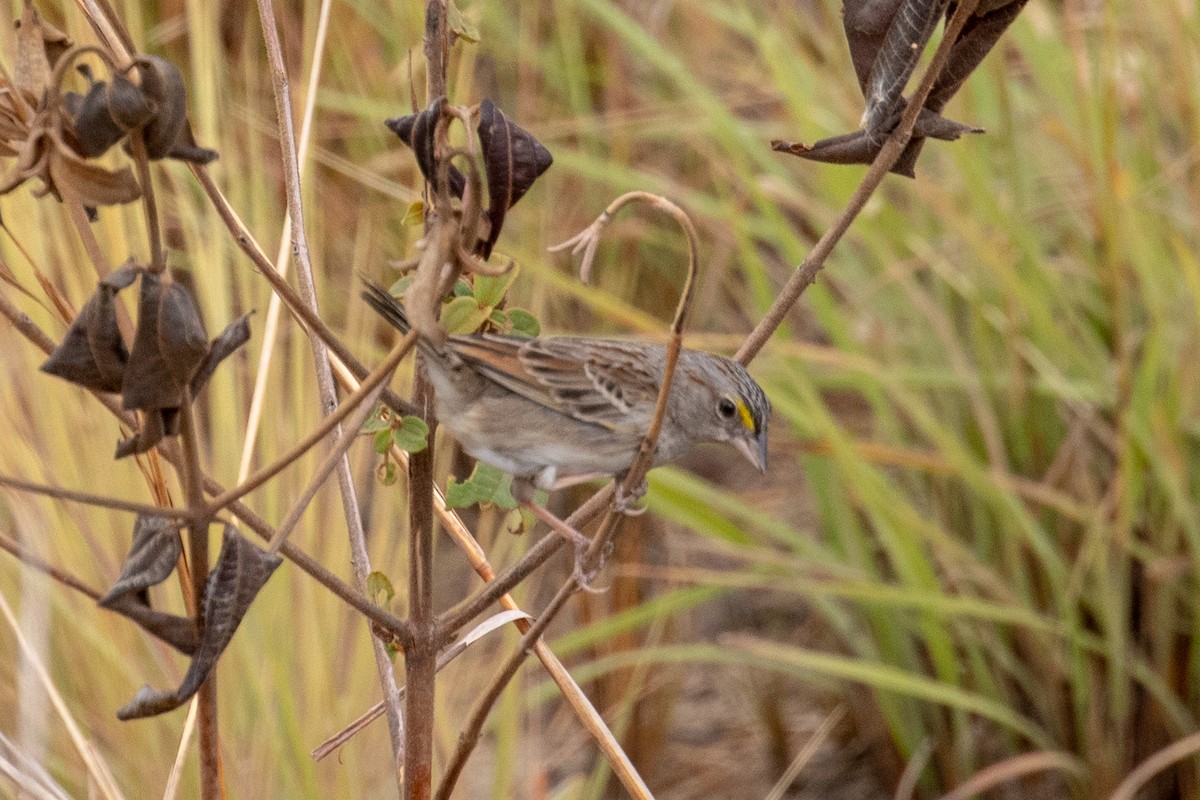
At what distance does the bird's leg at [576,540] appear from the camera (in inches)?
46.6

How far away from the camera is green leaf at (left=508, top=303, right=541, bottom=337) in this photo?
1.18m

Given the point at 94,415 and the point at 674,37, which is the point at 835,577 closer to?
the point at 94,415

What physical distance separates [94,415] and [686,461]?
211cm

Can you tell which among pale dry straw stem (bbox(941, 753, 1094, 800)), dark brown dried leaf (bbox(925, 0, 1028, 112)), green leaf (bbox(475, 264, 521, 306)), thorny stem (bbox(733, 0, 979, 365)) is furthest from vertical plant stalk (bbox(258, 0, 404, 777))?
pale dry straw stem (bbox(941, 753, 1094, 800))

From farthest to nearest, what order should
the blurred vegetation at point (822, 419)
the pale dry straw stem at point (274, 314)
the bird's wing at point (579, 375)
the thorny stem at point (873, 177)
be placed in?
the blurred vegetation at point (822, 419) → the bird's wing at point (579, 375) → the pale dry straw stem at point (274, 314) → the thorny stem at point (873, 177)

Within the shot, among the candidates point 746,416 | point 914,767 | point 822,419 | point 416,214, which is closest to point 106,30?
point 416,214

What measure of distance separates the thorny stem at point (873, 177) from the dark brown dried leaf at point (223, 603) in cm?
42

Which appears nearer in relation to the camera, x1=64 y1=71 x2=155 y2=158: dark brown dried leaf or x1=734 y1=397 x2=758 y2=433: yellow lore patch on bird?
x1=64 y1=71 x2=155 y2=158: dark brown dried leaf

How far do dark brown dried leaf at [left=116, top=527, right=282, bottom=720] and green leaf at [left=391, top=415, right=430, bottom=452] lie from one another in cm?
16

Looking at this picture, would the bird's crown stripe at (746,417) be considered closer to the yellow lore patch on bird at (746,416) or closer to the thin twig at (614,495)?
the yellow lore patch on bird at (746,416)

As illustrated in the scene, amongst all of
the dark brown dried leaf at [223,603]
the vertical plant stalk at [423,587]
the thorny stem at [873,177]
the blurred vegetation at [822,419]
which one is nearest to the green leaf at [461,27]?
the vertical plant stalk at [423,587]

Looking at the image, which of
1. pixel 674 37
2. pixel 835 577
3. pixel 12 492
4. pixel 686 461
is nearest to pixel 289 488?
pixel 12 492

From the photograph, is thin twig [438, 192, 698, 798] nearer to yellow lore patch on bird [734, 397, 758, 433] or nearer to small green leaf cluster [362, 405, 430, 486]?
small green leaf cluster [362, 405, 430, 486]

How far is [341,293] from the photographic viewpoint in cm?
354
